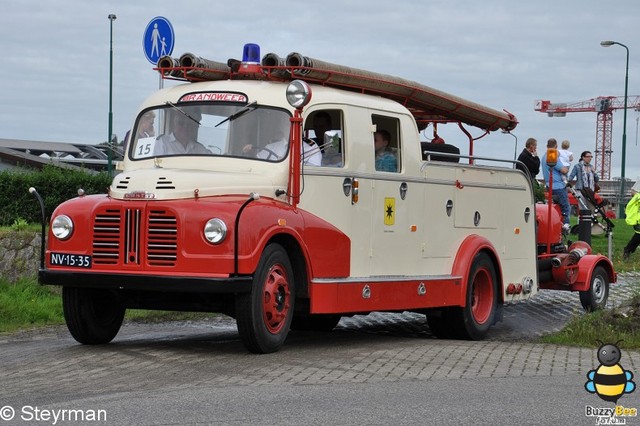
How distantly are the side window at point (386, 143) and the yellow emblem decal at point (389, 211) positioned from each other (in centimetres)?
32

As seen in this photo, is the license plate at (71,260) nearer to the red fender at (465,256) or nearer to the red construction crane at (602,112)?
the red fender at (465,256)

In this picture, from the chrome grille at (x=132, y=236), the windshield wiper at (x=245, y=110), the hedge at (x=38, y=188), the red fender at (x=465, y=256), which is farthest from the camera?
the hedge at (x=38, y=188)

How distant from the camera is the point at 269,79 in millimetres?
11812

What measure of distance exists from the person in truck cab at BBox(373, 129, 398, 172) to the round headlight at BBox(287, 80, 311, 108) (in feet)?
4.88

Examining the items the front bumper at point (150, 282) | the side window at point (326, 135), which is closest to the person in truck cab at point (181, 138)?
the side window at point (326, 135)

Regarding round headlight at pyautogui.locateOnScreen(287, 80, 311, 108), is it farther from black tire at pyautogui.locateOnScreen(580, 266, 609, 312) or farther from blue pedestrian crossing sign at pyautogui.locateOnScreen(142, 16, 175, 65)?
black tire at pyautogui.locateOnScreen(580, 266, 609, 312)

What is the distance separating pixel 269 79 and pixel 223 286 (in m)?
2.70

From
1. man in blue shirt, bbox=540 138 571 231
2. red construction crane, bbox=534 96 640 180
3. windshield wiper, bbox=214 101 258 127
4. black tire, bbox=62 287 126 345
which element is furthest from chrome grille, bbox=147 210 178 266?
red construction crane, bbox=534 96 640 180

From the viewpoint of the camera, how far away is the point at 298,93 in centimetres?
1091

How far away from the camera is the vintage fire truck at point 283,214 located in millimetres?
10242

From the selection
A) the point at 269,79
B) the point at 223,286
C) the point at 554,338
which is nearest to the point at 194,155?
the point at 269,79

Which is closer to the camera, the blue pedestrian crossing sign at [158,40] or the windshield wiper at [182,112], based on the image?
the windshield wiper at [182,112]

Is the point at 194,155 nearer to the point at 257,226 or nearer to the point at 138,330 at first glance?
the point at 257,226

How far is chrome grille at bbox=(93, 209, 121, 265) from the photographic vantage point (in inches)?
410
